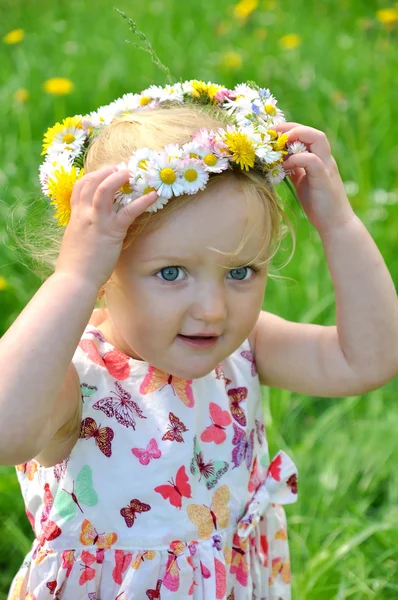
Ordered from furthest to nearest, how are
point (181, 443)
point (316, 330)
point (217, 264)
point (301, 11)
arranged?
point (301, 11) → point (316, 330) → point (181, 443) → point (217, 264)

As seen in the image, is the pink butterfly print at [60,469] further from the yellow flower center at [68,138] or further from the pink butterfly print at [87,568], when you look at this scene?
the yellow flower center at [68,138]

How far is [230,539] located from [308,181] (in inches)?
24.2

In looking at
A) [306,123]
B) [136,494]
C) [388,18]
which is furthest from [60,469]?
[388,18]

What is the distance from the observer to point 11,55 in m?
4.16

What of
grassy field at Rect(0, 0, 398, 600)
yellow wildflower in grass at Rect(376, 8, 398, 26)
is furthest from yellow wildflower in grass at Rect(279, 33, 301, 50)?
yellow wildflower in grass at Rect(376, 8, 398, 26)

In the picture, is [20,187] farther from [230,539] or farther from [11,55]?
[230,539]

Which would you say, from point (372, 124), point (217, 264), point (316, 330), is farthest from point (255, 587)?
point (372, 124)

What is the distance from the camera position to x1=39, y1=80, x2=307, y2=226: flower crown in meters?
1.25

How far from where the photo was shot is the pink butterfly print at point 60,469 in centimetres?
142

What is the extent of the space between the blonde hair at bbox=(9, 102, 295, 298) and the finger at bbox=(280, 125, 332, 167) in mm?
100

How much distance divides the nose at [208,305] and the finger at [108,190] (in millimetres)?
178

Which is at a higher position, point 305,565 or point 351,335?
point 351,335

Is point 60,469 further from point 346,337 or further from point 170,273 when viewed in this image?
point 346,337

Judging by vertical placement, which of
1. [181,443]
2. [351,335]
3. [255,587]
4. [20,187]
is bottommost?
[255,587]
